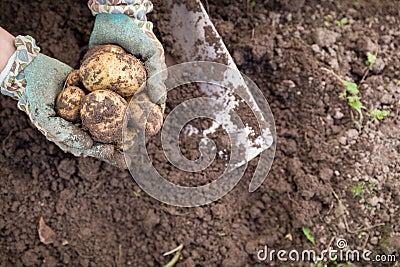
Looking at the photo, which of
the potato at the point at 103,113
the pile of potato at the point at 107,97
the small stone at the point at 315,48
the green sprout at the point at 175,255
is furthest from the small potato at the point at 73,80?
the small stone at the point at 315,48

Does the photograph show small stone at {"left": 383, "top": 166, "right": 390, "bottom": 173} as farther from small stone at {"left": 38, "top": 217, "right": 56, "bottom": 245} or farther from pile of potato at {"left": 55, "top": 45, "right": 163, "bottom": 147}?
small stone at {"left": 38, "top": 217, "right": 56, "bottom": 245}

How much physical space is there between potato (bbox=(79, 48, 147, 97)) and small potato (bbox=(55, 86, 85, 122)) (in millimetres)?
34

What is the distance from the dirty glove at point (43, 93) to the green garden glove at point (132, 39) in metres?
0.18

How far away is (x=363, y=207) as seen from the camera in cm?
179

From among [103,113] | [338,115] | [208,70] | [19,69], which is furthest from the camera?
[338,115]

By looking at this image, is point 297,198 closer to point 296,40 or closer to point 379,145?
point 379,145

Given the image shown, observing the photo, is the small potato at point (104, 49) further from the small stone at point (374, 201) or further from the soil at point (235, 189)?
the small stone at point (374, 201)

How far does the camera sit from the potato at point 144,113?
1387 mm

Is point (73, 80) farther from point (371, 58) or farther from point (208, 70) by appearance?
point (371, 58)

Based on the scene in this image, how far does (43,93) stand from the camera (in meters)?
1.39

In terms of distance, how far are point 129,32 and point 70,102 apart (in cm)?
31

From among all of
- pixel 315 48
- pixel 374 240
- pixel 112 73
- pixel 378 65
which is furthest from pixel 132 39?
pixel 374 240

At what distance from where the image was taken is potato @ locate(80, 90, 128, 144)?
51.0 inches

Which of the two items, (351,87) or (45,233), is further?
(351,87)
